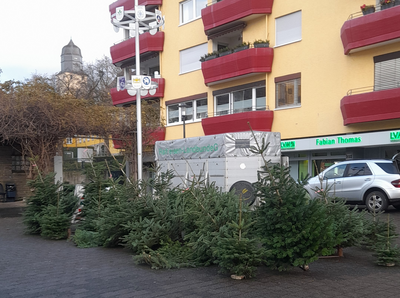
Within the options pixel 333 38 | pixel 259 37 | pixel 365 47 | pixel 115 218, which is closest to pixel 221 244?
pixel 115 218

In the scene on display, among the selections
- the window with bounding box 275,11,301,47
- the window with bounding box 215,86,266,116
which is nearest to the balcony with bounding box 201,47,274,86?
the window with bounding box 275,11,301,47

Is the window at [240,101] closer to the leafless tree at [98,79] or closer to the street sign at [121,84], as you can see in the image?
the street sign at [121,84]

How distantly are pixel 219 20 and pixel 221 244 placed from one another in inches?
806

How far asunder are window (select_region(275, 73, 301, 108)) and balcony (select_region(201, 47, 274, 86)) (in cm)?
102

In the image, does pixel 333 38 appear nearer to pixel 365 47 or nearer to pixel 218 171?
pixel 365 47

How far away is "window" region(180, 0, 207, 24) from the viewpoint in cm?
2711

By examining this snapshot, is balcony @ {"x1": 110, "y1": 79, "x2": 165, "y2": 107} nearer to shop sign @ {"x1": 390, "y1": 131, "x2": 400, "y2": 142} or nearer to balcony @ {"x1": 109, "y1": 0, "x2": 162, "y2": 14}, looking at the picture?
balcony @ {"x1": 109, "y1": 0, "x2": 162, "y2": 14}

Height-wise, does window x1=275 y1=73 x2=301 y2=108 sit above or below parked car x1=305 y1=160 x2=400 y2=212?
above

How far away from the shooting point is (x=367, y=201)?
45.2 ft

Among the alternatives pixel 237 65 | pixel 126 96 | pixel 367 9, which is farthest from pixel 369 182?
pixel 126 96

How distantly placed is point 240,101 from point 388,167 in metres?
11.7

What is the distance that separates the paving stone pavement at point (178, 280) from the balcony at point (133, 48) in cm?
2344

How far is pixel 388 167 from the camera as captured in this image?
13820 millimetres

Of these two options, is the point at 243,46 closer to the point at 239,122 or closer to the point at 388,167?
the point at 239,122
